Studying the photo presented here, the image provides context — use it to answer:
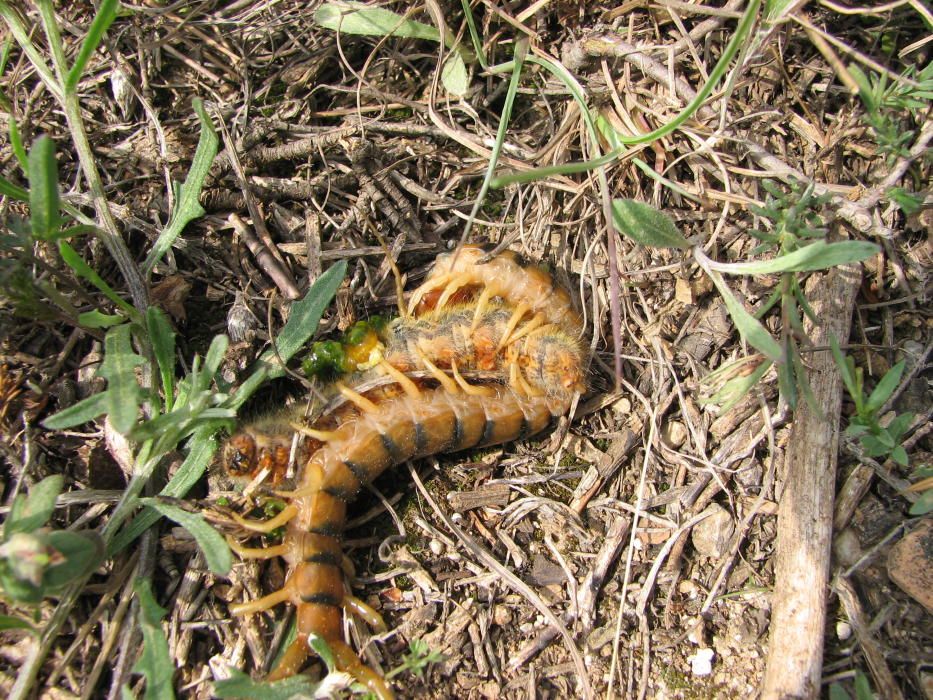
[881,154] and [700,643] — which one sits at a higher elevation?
[881,154]

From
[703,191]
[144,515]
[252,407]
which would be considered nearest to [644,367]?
[703,191]

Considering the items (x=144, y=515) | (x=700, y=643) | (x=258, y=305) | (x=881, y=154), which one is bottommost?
(x=700, y=643)

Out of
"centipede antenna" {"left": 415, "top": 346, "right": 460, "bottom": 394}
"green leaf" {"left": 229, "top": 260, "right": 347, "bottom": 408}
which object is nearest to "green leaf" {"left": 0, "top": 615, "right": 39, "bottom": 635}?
"green leaf" {"left": 229, "top": 260, "right": 347, "bottom": 408}

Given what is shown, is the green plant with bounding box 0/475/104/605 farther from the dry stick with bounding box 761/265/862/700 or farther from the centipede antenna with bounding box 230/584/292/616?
the dry stick with bounding box 761/265/862/700

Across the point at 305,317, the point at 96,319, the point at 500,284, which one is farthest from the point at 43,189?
the point at 500,284

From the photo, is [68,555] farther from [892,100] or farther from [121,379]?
[892,100]

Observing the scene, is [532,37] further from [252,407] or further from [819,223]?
[252,407]
